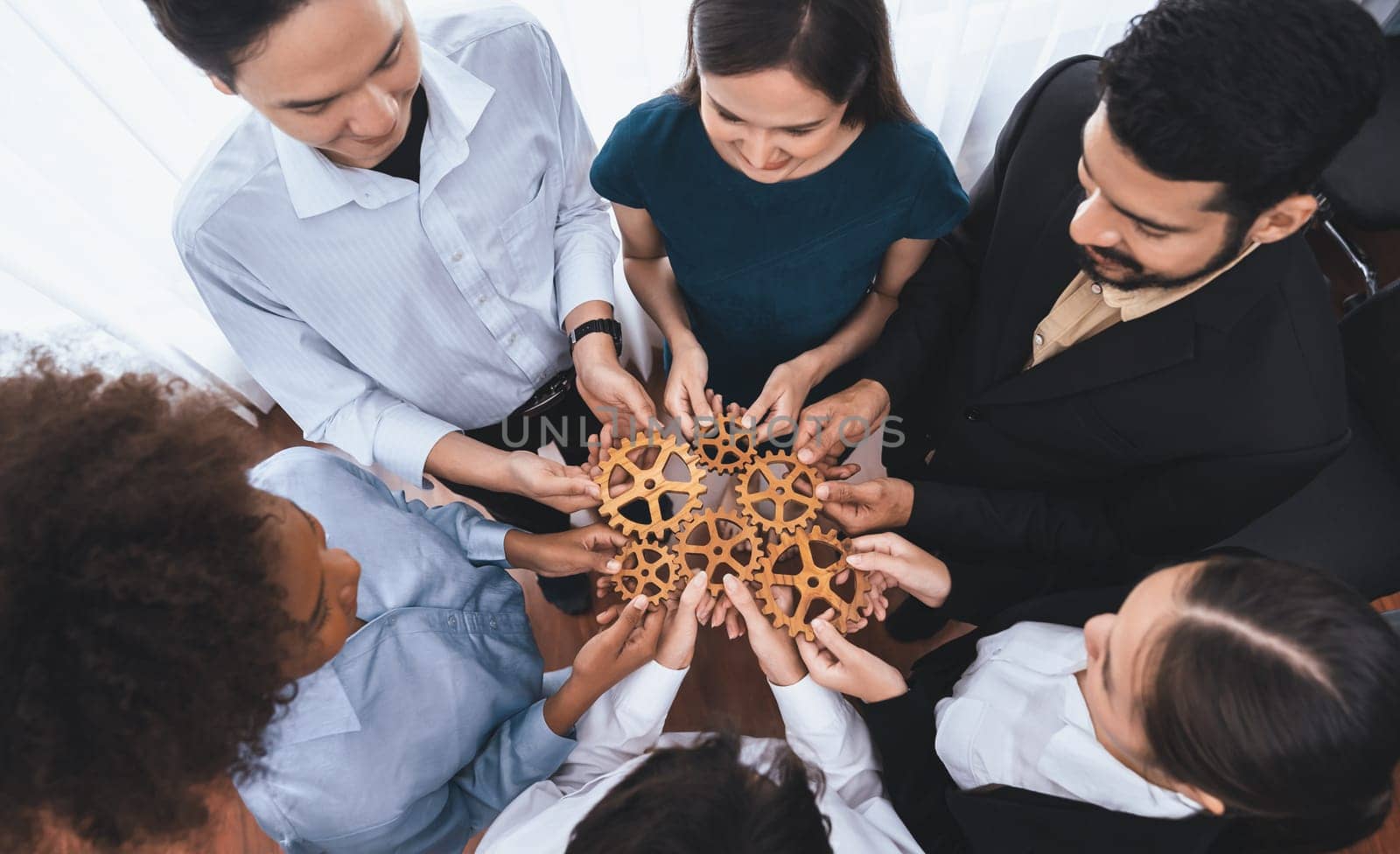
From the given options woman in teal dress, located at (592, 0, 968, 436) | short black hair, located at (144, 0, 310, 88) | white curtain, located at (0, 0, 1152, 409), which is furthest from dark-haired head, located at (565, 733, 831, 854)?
white curtain, located at (0, 0, 1152, 409)

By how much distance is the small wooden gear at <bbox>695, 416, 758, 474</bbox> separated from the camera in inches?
55.0

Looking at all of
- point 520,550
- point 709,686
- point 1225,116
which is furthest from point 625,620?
point 1225,116

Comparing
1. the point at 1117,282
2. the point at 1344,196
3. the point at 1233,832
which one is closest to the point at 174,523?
the point at 1117,282

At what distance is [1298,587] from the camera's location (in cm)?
92

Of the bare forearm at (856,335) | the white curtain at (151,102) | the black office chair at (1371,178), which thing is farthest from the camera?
the black office chair at (1371,178)

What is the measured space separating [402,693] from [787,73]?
113 cm

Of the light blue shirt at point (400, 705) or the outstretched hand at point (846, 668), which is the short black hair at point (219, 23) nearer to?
the light blue shirt at point (400, 705)

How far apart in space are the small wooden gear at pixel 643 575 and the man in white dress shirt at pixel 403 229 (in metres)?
0.14

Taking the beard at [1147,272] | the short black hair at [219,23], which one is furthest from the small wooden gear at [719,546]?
the short black hair at [219,23]

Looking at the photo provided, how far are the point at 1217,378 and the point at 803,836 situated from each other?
36.8 inches

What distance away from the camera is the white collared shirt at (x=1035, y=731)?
3.59 ft

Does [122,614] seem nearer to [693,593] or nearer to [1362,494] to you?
[693,593]

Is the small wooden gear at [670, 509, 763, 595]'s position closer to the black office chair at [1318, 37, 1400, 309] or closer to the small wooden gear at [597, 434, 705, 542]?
the small wooden gear at [597, 434, 705, 542]

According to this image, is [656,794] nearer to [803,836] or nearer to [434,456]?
[803,836]
